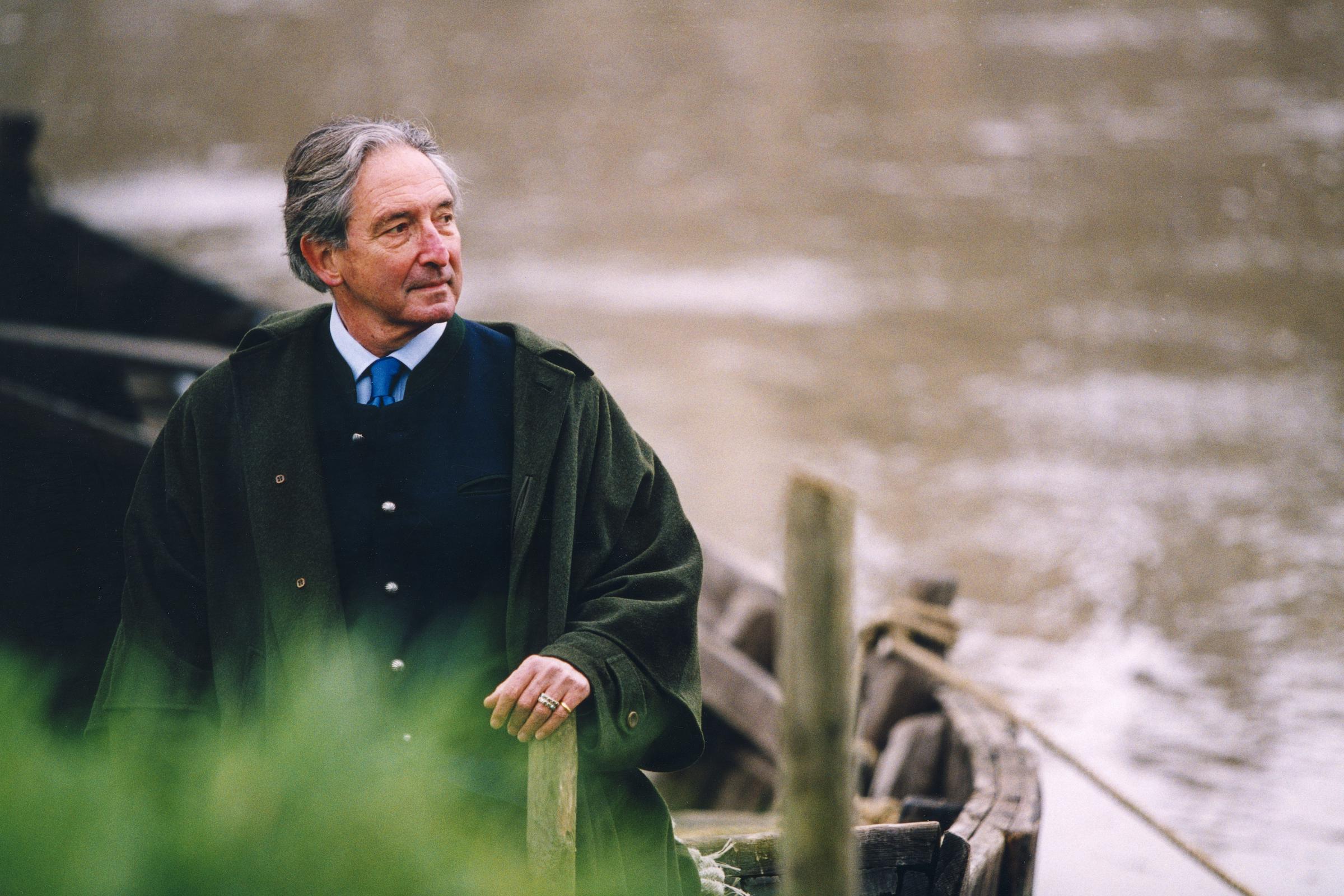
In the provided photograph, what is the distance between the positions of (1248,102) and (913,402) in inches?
334

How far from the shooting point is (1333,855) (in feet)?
15.4

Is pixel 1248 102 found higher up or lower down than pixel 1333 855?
higher up

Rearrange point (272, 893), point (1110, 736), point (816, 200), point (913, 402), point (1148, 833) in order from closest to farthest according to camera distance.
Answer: point (272, 893)
point (1148, 833)
point (1110, 736)
point (913, 402)
point (816, 200)

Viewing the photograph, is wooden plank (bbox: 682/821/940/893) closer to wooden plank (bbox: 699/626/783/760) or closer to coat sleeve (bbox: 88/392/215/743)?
coat sleeve (bbox: 88/392/215/743)

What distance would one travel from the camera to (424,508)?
Result: 1.67m

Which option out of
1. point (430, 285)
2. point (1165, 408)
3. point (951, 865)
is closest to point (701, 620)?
point (951, 865)

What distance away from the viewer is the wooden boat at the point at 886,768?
7.54ft

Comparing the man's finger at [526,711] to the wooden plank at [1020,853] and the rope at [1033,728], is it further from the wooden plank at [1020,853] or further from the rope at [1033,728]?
the rope at [1033,728]

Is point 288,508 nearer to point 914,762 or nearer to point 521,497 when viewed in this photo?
point 521,497

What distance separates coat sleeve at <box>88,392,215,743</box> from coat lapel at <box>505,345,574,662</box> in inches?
14.6

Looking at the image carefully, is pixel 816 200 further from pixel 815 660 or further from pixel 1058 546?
pixel 815 660

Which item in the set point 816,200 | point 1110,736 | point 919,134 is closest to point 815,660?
point 1110,736

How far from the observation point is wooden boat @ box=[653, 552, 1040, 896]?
90.4 inches

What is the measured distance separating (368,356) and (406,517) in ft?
0.67
